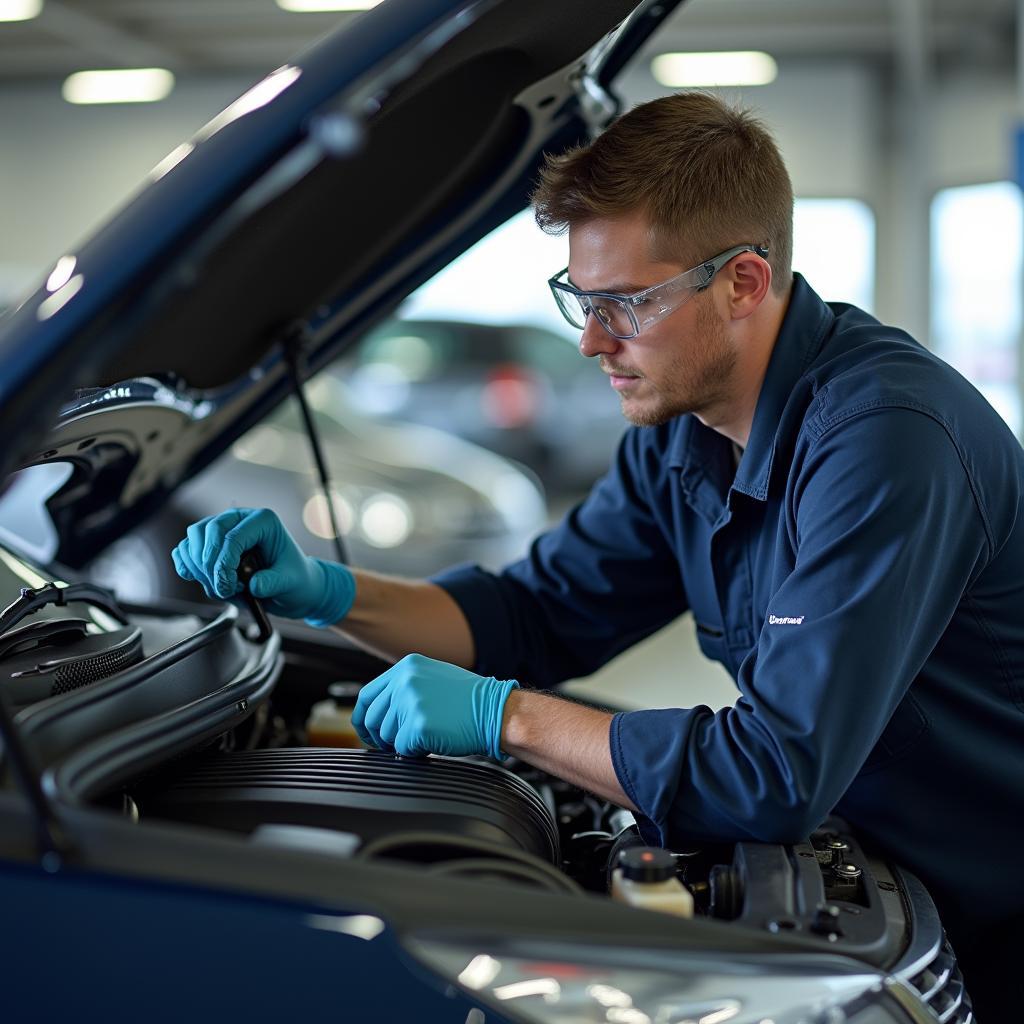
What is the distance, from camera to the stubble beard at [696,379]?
158 centimetres

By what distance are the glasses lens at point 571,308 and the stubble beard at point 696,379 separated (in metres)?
0.13

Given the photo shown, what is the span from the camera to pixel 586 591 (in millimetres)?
1997

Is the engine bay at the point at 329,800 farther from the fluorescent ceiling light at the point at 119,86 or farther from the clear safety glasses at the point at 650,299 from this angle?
the fluorescent ceiling light at the point at 119,86

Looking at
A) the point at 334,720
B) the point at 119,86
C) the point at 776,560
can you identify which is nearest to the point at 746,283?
the point at 776,560

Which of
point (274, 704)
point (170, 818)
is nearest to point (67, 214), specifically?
point (274, 704)

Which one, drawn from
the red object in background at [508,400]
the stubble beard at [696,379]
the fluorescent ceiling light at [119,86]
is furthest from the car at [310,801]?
the fluorescent ceiling light at [119,86]

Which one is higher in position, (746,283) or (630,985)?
(746,283)

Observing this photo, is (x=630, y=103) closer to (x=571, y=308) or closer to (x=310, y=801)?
(x=571, y=308)

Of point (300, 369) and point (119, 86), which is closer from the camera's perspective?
point (300, 369)

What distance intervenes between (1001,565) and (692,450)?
488 mm

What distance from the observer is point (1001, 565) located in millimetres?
1459

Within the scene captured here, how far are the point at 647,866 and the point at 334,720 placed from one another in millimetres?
855

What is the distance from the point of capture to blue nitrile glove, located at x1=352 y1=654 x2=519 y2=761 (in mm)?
1398

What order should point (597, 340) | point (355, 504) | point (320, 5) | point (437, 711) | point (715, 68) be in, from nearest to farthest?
point (437, 711) → point (597, 340) → point (355, 504) → point (320, 5) → point (715, 68)
